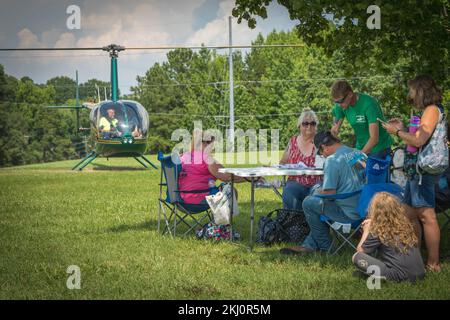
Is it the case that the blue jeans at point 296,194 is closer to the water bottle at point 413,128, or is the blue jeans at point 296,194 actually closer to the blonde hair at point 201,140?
the blonde hair at point 201,140

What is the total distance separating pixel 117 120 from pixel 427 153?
74.2 feet

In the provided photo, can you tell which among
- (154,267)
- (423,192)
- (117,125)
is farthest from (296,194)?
(117,125)

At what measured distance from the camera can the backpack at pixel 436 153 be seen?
6031 millimetres

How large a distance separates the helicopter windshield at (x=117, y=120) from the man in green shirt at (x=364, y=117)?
20550 mm

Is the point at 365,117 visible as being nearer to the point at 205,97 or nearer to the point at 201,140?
the point at 201,140

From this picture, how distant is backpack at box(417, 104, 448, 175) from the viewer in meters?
6.03

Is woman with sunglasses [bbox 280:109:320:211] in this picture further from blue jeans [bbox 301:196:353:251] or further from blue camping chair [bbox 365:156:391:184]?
blue camping chair [bbox 365:156:391:184]

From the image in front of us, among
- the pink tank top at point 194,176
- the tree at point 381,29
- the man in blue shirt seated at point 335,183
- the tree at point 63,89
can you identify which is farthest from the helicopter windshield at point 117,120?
the tree at point 63,89

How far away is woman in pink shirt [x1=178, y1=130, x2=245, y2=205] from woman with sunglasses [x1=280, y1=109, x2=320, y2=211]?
2.51ft

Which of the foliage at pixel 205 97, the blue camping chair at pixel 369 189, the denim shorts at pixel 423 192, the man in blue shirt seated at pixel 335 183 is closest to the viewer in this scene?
the denim shorts at pixel 423 192

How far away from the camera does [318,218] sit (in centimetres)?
707

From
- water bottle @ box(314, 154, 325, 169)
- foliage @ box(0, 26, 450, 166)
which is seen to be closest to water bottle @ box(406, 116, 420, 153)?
water bottle @ box(314, 154, 325, 169)
